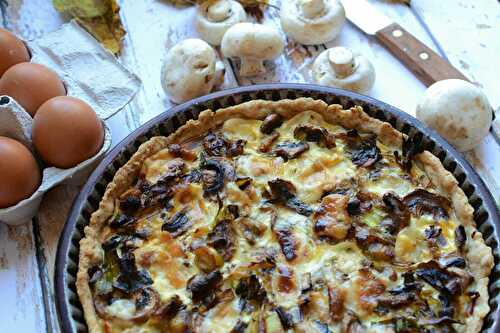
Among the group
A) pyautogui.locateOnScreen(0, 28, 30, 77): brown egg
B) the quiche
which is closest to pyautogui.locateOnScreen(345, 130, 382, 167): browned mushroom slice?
the quiche

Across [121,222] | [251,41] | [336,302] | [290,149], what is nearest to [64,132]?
[121,222]

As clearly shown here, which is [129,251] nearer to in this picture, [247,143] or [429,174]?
[247,143]

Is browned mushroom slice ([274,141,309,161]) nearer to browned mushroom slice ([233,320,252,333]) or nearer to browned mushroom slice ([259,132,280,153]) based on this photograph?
browned mushroom slice ([259,132,280,153])

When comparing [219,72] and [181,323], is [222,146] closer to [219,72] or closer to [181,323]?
[219,72]

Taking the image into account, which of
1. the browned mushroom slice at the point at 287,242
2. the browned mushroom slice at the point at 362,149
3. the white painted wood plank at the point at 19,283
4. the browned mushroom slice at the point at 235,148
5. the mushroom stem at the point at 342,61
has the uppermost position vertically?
the mushroom stem at the point at 342,61

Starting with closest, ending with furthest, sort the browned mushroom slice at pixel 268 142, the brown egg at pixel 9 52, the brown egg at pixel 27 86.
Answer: the browned mushroom slice at pixel 268 142 < the brown egg at pixel 27 86 < the brown egg at pixel 9 52

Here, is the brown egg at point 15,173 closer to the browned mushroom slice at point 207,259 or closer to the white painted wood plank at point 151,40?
the white painted wood plank at point 151,40

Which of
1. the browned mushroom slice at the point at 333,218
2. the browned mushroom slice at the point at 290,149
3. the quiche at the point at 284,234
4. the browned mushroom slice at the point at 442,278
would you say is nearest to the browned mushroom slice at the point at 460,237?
the quiche at the point at 284,234
